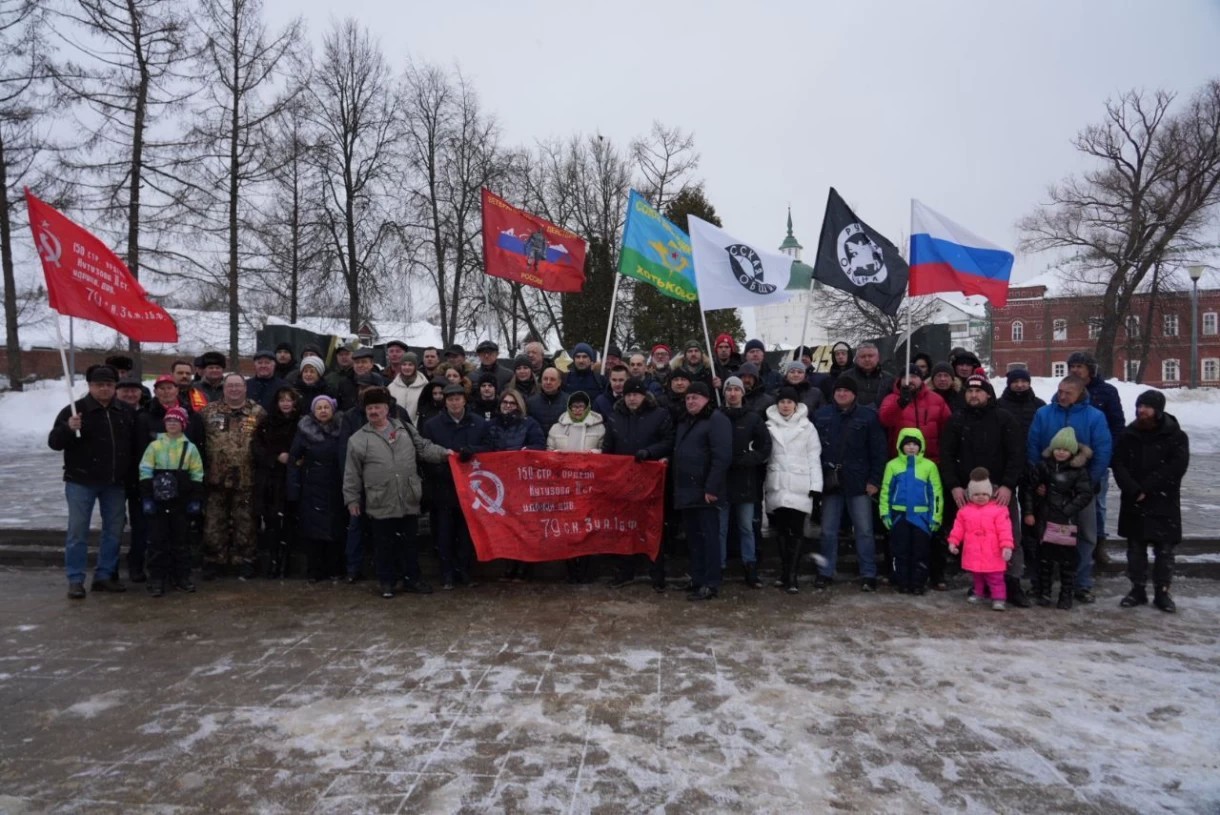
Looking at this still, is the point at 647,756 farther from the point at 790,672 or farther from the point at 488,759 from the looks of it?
the point at 790,672

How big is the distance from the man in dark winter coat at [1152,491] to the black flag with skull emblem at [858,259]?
98.6 inches

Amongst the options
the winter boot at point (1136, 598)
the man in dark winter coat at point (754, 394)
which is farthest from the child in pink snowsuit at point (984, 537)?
the man in dark winter coat at point (754, 394)

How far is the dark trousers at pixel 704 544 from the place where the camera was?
6379 millimetres

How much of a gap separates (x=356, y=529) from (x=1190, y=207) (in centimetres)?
3772

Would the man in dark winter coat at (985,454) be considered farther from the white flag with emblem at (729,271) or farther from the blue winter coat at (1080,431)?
the white flag with emblem at (729,271)

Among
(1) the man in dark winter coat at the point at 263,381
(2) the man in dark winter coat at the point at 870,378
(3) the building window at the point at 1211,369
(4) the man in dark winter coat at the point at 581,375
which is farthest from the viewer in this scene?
(3) the building window at the point at 1211,369

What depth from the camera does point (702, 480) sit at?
6367 mm

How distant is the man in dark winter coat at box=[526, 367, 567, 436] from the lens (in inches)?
283

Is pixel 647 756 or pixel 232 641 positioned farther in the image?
pixel 232 641

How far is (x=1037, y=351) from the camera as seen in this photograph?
66.7m

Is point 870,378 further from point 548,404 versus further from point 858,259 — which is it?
point 548,404

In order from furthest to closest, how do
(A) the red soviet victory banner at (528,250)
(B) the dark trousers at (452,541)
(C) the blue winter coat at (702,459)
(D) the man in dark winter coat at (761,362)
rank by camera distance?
(A) the red soviet victory banner at (528,250) → (D) the man in dark winter coat at (761,362) → (B) the dark trousers at (452,541) → (C) the blue winter coat at (702,459)

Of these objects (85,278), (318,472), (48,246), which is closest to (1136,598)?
(318,472)

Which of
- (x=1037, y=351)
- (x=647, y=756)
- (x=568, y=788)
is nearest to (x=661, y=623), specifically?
(x=647, y=756)
